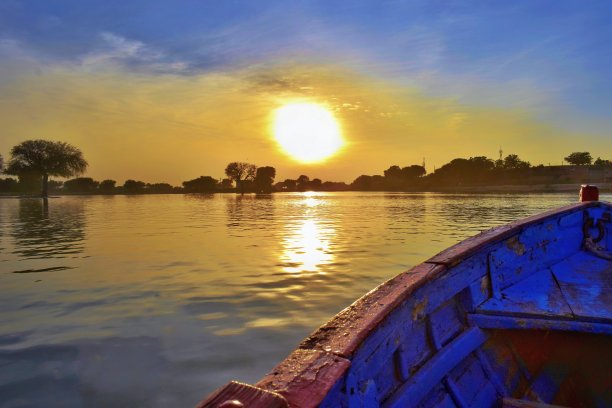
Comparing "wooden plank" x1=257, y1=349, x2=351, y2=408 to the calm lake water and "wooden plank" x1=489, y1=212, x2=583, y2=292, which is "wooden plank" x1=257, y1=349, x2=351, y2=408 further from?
the calm lake water

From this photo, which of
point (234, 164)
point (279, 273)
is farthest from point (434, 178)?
point (279, 273)

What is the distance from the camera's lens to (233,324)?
5293 millimetres

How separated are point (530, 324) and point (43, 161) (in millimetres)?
86639

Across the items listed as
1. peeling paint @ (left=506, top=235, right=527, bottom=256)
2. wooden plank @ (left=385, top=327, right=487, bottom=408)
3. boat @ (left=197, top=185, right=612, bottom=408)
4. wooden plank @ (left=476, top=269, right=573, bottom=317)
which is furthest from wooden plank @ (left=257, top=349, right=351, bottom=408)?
peeling paint @ (left=506, top=235, right=527, bottom=256)

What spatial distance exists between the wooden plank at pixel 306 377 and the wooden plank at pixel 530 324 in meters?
1.70

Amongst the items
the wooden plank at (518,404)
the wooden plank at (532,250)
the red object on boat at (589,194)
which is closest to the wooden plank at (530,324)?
the wooden plank at (532,250)

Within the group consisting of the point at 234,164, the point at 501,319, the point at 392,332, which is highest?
the point at 234,164

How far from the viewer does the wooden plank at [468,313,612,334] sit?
2754mm

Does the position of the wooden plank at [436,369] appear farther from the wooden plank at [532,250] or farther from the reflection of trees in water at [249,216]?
the reflection of trees in water at [249,216]

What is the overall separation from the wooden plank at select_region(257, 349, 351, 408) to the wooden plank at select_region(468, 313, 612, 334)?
1700 mm

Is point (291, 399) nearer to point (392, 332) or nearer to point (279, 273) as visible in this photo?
point (392, 332)

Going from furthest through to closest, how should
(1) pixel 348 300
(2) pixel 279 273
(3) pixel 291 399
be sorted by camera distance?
(2) pixel 279 273
(1) pixel 348 300
(3) pixel 291 399

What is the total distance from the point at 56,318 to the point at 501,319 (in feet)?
19.1

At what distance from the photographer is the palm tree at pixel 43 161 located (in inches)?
2837
